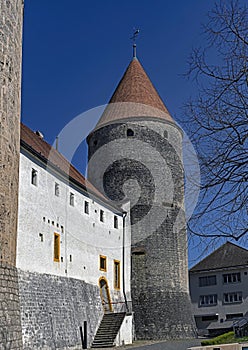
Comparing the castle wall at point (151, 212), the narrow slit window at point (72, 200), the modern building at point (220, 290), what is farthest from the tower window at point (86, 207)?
the modern building at point (220, 290)

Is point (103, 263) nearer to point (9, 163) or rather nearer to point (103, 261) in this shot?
point (103, 261)

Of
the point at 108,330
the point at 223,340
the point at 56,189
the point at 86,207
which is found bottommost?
the point at 223,340

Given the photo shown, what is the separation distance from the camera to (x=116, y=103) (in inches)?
1201

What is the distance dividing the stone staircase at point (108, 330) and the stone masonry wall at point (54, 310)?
0.97 feet

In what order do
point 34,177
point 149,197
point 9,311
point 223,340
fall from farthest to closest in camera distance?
point 149,197 → point 34,177 → point 223,340 → point 9,311

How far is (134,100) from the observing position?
30.1 m

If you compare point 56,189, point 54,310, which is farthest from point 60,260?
point 56,189

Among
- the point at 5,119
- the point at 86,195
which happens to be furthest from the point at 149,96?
the point at 5,119

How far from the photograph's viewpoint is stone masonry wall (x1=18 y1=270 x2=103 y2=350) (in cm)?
1631

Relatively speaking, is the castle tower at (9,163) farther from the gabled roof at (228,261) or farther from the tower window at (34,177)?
the gabled roof at (228,261)

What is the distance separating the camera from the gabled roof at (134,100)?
95.7 feet

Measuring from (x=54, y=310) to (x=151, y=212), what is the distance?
34.3 feet

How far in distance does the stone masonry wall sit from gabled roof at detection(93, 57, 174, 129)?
435 inches

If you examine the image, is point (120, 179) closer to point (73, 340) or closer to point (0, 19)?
point (73, 340)
